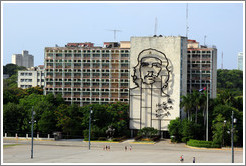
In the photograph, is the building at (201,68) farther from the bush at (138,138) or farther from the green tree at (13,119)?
the green tree at (13,119)

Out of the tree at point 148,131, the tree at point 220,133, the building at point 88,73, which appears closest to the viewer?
the tree at point 220,133

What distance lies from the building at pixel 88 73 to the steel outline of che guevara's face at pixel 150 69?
529 inches

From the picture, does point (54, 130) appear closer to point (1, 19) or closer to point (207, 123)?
point (207, 123)

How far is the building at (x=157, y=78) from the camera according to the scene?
12850 cm

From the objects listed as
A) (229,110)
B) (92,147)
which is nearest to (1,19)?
(92,147)

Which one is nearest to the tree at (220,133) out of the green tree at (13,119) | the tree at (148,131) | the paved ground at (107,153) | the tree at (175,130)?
the paved ground at (107,153)

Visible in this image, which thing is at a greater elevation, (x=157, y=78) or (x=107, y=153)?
(x=157, y=78)

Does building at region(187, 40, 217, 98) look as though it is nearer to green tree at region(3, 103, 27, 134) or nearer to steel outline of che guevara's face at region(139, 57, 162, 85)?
steel outline of che guevara's face at region(139, 57, 162, 85)

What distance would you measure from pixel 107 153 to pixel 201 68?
175ft

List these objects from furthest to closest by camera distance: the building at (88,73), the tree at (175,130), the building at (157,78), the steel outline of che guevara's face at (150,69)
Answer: the building at (88,73) → the steel outline of che guevara's face at (150,69) → the building at (157,78) → the tree at (175,130)

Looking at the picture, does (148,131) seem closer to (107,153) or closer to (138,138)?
(138,138)

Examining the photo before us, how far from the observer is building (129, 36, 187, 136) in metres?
128

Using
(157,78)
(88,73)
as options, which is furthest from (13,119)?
(157,78)

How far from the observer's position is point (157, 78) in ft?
425
